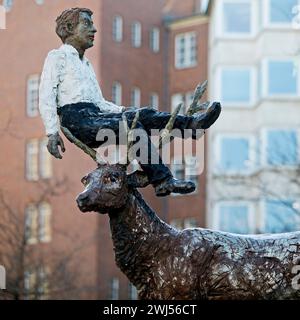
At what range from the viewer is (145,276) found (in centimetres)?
796

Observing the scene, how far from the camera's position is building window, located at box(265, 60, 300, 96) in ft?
→ 130

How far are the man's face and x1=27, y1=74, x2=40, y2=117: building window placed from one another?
30441 mm

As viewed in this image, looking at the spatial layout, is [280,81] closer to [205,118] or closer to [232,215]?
[232,215]

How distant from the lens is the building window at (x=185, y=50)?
4691 centimetres

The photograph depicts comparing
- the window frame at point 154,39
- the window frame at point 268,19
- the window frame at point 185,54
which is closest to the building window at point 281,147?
the window frame at point 268,19

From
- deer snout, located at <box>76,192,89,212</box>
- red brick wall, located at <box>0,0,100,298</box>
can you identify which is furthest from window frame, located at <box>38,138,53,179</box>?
deer snout, located at <box>76,192,89,212</box>

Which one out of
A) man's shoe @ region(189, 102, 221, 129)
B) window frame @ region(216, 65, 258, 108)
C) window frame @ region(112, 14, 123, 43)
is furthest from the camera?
window frame @ region(112, 14, 123, 43)

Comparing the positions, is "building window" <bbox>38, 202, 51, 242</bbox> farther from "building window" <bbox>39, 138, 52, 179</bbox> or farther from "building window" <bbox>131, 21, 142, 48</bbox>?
"building window" <bbox>131, 21, 142, 48</bbox>

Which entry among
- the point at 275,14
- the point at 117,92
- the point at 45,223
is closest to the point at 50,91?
the point at 275,14

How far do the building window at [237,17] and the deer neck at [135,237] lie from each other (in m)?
34.9

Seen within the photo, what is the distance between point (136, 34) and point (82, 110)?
36906mm

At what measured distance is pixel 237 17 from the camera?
4241cm

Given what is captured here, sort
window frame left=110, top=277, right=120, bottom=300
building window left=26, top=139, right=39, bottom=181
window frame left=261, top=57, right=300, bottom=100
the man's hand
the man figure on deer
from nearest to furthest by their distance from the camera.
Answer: the man's hand < the man figure on deer < window frame left=261, top=57, right=300, bottom=100 < window frame left=110, top=277, right=120, bottom=300 < building window left=26, top=139, right=39, bottom=181

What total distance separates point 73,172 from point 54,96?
32.1 m
